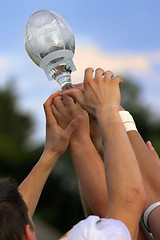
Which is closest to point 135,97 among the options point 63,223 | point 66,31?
point 63,223

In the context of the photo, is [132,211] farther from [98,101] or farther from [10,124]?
[10,124]

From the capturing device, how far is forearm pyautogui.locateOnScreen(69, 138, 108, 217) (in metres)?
1.87

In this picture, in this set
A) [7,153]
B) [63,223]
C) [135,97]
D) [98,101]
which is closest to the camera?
[98,101]

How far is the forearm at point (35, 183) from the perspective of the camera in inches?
78.2

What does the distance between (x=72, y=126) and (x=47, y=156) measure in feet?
0.69

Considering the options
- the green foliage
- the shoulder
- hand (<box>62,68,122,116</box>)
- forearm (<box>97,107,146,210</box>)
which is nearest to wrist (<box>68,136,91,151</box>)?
hand (<box>62,68,122,116</box>)

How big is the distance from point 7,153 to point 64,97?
16496mm

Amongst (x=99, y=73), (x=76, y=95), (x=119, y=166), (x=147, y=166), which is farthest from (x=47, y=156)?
(x=119, y=166)

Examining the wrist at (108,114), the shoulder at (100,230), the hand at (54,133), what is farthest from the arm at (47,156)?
the shoulder at (100,230)

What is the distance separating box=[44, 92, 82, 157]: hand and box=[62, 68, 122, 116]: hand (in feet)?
1.28

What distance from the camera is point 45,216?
15.0 m

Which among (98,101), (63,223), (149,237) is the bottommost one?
(63,223)

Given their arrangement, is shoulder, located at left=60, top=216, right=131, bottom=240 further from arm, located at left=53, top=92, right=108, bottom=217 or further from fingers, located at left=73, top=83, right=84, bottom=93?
fingers, located at left=73, top=83, right=84, bottom=93

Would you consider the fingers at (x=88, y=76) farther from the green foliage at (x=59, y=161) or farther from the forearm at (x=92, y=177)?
the green foliage at (x=59, y=161)
